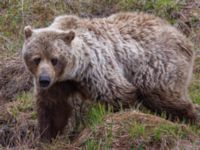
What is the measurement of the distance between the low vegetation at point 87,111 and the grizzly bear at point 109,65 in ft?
0.67

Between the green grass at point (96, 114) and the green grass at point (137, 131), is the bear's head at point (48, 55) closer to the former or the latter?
the green grass at point (96, 114)

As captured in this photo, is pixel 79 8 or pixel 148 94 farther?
pixel 79 8

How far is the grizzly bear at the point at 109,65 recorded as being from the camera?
6703 mm

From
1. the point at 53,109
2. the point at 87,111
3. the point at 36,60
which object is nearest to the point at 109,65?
the point at 87,111

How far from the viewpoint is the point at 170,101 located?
24.0 feet

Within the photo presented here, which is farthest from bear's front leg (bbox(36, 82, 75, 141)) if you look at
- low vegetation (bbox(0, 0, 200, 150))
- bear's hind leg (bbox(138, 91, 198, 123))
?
bear's hind leg (bbox(138, 91, 198, 123))

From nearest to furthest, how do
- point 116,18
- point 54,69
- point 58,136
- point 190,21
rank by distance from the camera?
point 54,69
point 58,136
point 116,18
point 190,21

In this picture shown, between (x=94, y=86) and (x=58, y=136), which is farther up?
(x=94, y=86)

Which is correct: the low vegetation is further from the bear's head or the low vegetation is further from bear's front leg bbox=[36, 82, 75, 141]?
the bear's head

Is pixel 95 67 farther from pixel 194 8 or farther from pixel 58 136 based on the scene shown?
pixel 194 8

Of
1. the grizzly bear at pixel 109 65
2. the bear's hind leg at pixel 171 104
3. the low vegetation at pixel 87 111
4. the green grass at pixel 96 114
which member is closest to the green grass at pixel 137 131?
the low vegetation at pixel 87 111

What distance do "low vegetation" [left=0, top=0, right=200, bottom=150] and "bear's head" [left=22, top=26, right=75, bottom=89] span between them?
588 millimetres

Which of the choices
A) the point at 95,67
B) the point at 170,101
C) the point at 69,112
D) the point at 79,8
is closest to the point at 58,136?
the point at 69,112

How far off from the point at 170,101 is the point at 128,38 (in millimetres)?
814
